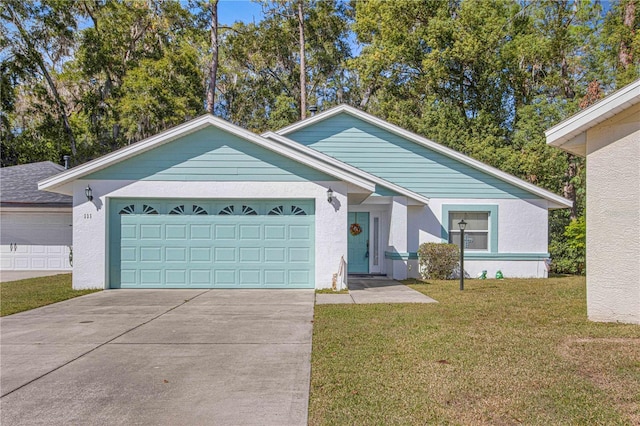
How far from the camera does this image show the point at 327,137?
53.4ft

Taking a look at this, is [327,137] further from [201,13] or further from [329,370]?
[201,13]

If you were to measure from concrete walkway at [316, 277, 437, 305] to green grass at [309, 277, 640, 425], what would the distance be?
112 centimetres

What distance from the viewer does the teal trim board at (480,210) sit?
1548cm

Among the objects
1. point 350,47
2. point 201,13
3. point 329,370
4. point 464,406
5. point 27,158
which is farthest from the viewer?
point 350,47

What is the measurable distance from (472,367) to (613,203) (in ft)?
14.2

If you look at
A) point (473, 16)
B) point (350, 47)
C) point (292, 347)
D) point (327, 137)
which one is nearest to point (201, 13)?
point (350, 47)

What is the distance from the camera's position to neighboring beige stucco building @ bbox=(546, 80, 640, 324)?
7477 mm

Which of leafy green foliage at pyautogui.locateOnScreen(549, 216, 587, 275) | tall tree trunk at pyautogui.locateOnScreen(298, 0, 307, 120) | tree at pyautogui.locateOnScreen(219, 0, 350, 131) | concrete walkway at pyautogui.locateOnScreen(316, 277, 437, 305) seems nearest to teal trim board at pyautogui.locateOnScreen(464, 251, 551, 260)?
leafy green foliage at pyautogui.locateOnScreen(549, 216, 587, 275)

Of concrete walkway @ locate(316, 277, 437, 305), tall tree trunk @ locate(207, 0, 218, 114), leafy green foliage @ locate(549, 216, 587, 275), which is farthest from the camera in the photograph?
tall tree trunk @ locate(207, 0, 218, 114)

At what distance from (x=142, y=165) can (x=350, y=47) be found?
2330 centimetres

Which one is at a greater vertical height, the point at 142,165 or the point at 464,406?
the point at 142,165

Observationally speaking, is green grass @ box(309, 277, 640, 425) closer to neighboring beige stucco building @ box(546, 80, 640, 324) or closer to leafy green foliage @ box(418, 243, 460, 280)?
neighboring beige stucco building @ box(546, 80, 640, 324)

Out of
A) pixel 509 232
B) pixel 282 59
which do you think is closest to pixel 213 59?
pixel 282 59

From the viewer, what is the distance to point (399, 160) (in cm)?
1605
